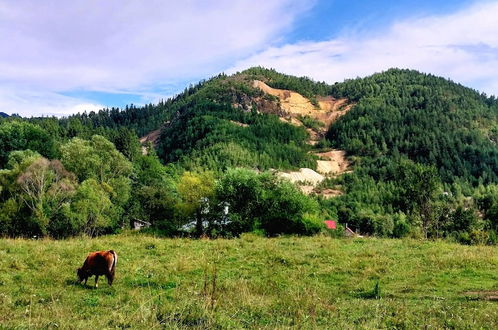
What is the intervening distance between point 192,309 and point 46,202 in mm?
38096

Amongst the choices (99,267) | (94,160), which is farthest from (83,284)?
Answer: (94,160)

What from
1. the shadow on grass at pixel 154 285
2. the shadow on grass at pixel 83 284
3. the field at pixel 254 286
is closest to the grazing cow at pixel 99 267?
the shadow on grass at pixel 83 284

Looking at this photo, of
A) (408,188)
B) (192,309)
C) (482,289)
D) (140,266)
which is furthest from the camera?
(408,188)

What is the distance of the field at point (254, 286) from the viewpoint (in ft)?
28.2

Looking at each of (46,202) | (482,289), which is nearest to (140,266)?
(482,289)

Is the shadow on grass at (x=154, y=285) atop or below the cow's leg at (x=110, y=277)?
below

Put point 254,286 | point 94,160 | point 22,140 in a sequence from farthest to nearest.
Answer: point 22,140, point 94,160, point 254,286

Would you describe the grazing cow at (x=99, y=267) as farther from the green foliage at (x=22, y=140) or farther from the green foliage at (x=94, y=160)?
the green foliage at (x=22, y=140)

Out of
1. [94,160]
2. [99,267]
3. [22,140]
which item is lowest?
[99,267]

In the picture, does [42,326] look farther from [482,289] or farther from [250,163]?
[250,163]

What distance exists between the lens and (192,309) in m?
8.35

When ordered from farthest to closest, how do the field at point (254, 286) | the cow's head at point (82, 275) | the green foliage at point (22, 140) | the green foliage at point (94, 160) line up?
1. the green foliage at point (22, 140)
2. the green foliage at point (94, 160)
3. the cow's head at point (82, 275)
4. the field at point (254, 286)

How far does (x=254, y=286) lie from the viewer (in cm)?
1284

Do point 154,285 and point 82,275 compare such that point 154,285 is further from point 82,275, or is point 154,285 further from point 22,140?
point 22,140
